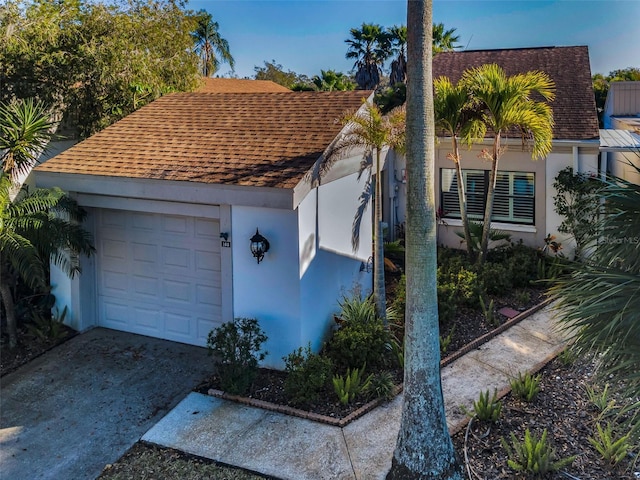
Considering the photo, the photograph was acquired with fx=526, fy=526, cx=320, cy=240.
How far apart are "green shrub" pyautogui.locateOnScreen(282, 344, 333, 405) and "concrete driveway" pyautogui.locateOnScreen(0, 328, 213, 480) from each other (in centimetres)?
161

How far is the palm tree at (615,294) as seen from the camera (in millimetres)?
4320

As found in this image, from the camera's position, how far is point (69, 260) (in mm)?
9398

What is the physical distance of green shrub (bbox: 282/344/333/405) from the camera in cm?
712

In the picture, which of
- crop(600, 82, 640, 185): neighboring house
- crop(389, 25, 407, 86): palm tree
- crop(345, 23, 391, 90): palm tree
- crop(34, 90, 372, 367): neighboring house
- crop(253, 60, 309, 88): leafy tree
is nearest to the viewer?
crop(34, 90, 372, 367): neighboring house

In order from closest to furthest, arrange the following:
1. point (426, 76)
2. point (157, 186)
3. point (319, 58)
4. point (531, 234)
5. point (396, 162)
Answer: point (426, 76)
point (157, 186)
point (531, 234)
point (396, 162)
point (319, 58)

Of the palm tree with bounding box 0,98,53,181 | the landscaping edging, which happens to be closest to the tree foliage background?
the palm tree with bounding box 0,98,53,181

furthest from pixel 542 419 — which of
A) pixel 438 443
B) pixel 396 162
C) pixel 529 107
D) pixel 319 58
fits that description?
pixel 319 58

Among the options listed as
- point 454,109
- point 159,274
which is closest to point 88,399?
point 159,274

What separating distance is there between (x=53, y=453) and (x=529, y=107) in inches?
405

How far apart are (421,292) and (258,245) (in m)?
3.28

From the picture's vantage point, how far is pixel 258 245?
25.6 feet

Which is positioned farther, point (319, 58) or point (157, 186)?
point (319, 58)

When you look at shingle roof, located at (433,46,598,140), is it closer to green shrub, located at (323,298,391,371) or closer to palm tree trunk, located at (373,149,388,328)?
palm tree trunk, located at (373,149,388,328)

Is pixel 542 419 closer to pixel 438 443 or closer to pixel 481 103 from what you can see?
pixel 438 443
